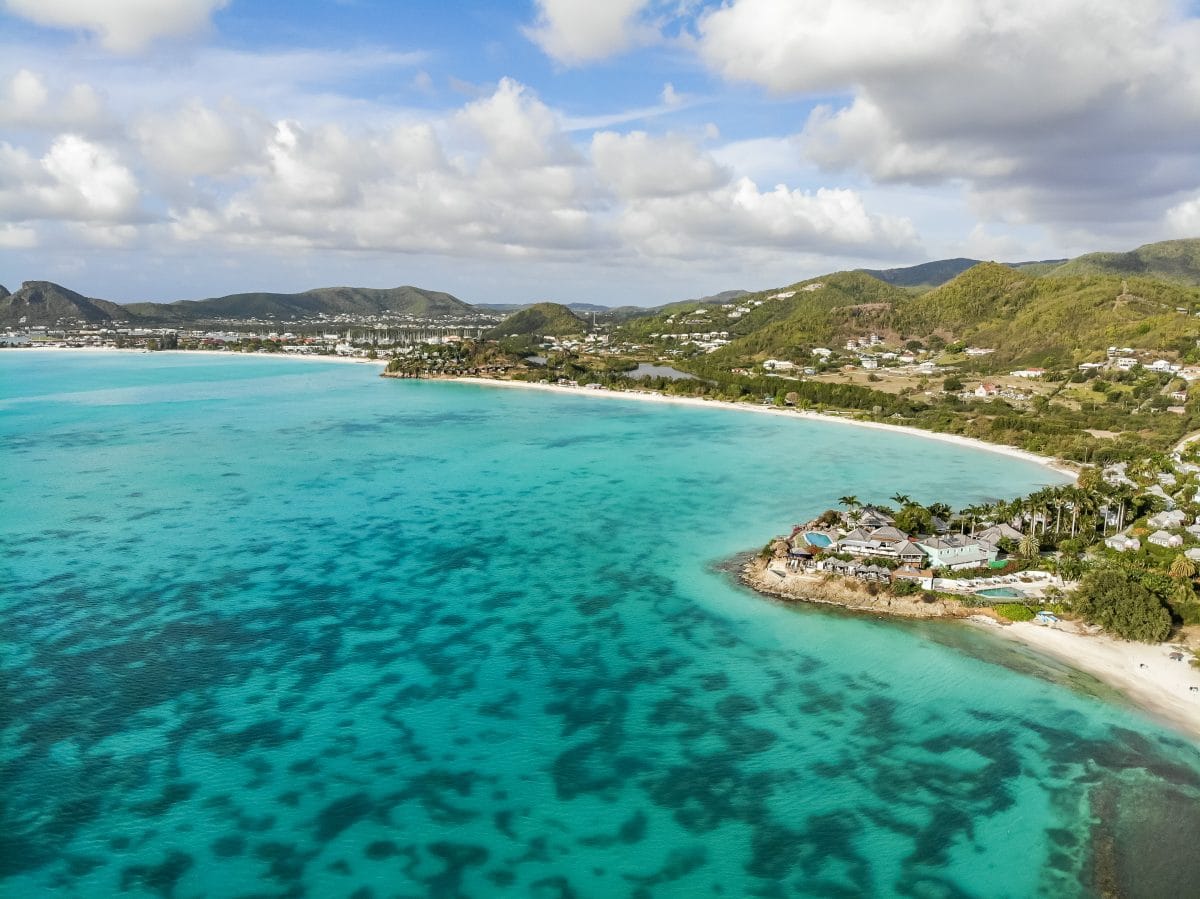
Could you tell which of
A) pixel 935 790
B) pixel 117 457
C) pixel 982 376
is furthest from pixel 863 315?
pixel 935 790

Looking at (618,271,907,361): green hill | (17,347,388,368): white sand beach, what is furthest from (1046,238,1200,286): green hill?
(17,347,388,368): white sand beach

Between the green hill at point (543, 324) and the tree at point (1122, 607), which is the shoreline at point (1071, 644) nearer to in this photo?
the tree at point (1122, 607)

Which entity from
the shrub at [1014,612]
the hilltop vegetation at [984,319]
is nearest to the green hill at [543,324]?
the hilltop vegetation at [984,319]

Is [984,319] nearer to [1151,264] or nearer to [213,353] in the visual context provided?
[1151,264]

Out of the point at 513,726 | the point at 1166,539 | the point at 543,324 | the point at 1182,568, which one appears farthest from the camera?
the point at 543,324

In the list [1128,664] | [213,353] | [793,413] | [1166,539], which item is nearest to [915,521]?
[1166,539]

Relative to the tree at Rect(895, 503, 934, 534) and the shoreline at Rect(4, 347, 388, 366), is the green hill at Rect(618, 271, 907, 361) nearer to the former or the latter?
the shoreline at Rect(4, 347, 388, 366)

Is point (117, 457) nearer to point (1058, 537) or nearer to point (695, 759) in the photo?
point (695, 759)

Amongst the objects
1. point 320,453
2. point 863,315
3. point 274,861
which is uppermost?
point 863,315
